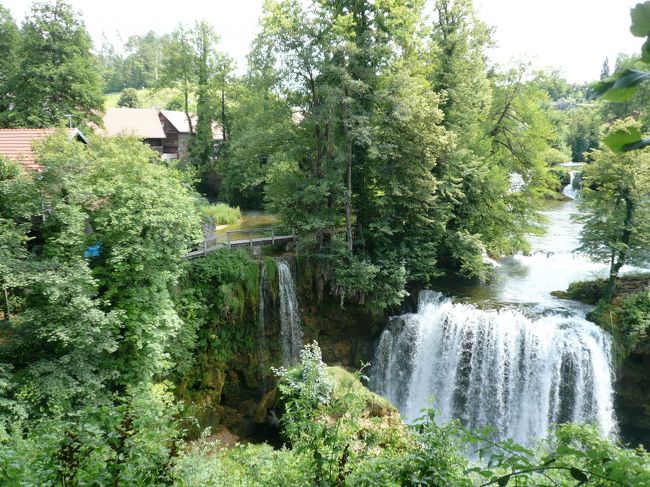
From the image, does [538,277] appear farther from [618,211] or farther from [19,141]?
[19,141]

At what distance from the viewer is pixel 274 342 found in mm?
17250

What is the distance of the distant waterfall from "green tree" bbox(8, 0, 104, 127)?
713 inches

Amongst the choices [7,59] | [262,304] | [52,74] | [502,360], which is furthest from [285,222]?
[7,59]

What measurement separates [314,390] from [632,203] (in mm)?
13159

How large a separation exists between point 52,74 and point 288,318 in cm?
1559

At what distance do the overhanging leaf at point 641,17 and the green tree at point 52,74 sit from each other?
2264cm

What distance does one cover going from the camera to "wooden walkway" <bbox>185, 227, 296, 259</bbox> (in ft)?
54.4

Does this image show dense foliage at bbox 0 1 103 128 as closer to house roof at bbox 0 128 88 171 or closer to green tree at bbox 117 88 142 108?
house roof at bbox 0 128 88 171

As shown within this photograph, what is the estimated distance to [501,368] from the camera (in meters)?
15.2

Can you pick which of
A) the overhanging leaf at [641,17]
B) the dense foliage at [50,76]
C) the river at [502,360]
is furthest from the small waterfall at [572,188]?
the overhanging leaf at [641,17]

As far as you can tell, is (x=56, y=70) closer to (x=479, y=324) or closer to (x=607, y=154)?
(x=479, y=324)

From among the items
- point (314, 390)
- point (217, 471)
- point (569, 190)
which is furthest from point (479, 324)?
point (569, 190)

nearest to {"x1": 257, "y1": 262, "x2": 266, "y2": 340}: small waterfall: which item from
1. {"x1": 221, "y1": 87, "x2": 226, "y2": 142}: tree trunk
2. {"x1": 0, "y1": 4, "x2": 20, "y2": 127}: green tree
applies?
{"x1": 0, "y1": 4, "x2": 20, "y2": 127}: green tree

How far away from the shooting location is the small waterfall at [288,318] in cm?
1723
